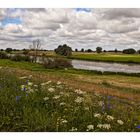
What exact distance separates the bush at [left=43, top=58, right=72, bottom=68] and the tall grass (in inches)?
77.2

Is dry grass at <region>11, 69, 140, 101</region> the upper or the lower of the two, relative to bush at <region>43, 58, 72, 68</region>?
lower

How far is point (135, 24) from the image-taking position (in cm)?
519

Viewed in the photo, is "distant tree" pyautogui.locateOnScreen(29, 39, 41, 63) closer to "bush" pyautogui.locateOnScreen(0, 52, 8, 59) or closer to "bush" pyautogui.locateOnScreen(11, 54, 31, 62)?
"bush" pyautogui.locateOnScreen(11, 54, 31, 62)

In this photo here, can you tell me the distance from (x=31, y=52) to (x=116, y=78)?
2.21m

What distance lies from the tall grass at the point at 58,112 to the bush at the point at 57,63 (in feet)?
6.43

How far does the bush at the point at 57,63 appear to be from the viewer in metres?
6.11

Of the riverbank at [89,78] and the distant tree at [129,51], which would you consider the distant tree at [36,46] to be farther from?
the distant tree at [129,51]

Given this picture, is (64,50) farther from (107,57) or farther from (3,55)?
(3,55)

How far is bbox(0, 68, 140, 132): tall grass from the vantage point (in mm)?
3377

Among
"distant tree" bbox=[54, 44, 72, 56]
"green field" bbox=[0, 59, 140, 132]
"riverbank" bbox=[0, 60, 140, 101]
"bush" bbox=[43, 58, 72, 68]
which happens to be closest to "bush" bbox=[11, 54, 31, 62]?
"riverbank" bbox=[0, 60, 140, 101]

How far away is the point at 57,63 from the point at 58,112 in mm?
2741

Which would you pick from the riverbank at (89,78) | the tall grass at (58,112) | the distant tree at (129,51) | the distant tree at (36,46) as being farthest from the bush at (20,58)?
the distant tree at (129,51)
